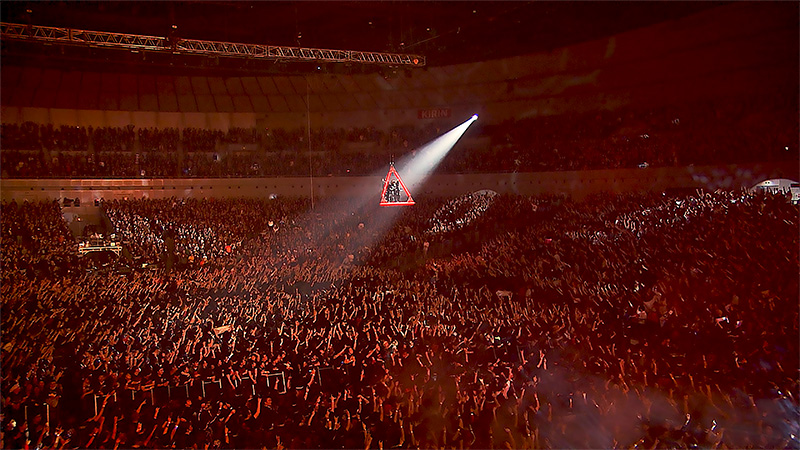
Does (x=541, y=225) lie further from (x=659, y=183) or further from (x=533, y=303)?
(x=533, y=303)

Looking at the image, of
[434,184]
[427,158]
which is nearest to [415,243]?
[434,184]

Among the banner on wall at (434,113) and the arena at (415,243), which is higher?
the banner on wall at (434,113)

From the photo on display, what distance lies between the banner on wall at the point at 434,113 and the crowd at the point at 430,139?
0.56 metres

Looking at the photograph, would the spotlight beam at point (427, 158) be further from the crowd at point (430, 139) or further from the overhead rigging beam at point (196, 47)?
the overhead rigging beam at point (196, 47)

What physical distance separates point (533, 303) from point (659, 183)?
1066cm

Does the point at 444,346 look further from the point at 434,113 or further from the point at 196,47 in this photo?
the point at 434,113

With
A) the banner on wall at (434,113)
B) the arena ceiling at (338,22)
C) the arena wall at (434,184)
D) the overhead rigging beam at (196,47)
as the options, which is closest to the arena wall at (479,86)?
the banner on wall at (434,113)

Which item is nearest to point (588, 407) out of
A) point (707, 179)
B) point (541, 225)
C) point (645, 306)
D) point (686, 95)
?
point (645, 306)

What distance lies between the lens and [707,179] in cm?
1761

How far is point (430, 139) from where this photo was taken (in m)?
25.8

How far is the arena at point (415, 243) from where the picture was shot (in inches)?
259

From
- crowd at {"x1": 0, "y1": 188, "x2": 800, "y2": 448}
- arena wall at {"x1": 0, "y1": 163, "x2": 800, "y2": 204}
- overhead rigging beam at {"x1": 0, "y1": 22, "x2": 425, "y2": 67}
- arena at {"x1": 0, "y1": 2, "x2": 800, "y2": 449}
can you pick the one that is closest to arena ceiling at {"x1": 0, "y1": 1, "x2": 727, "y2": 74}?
arena at {"x1": 0, "y1": 2, "x2": 800, "y2": 449}

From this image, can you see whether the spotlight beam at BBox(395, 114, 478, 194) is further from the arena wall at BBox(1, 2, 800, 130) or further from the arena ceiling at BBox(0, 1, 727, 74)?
the arena ceiling at BBox(0, 1, 727, 74)

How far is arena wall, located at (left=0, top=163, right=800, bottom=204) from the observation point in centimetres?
1736
